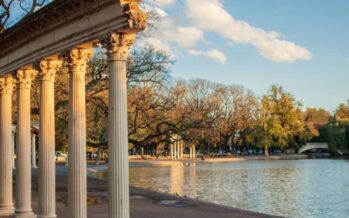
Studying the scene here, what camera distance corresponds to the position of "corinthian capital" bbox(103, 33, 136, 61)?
13.0 meters

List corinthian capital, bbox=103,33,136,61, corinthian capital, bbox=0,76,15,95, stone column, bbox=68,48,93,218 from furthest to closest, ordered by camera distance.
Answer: corinthian capital, bbox=0,76,15,95, stone column, bbox=68,48,93,218, corinthian capital, bbox=103,33,136,61

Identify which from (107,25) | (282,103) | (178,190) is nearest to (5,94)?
(107,25)

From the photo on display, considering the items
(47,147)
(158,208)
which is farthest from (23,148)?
(158,208)

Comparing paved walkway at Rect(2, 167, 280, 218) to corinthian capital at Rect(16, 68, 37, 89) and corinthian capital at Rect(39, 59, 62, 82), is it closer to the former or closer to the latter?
corinthian capital at Rect(16, 68, 37, 89)

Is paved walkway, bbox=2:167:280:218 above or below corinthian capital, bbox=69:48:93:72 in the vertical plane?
below

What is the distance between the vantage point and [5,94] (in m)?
20.5

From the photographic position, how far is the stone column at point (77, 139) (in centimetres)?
1500

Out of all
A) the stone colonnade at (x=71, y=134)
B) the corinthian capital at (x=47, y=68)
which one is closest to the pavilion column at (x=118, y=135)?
the stone colonnade at (x=71, y=134)

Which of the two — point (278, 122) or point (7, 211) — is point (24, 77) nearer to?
point (7, 211)

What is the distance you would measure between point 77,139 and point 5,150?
6028 mm

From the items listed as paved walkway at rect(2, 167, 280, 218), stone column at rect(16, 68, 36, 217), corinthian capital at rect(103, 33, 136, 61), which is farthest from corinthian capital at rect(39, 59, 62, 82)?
paved walkway at rect(2, 167, 280, 218)

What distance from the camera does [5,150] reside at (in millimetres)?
20062

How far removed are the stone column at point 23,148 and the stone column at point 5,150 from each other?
139 cm

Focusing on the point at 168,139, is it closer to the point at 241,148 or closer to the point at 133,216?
the point at 133,216
